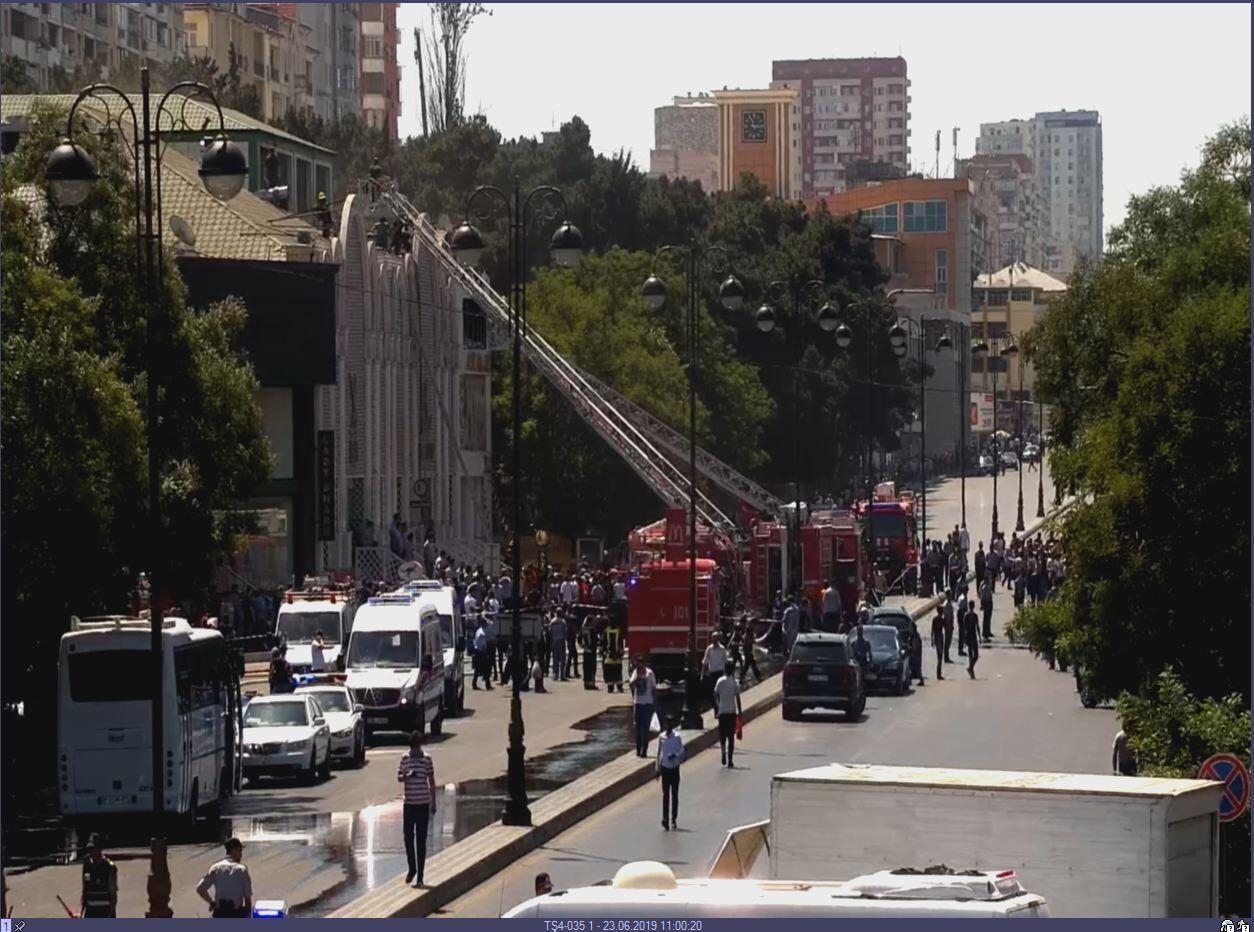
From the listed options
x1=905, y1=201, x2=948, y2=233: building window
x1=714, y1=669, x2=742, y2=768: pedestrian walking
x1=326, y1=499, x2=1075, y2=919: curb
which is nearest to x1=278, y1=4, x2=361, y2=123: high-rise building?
x1=905, y1=201, x2=948, y2=233: building window

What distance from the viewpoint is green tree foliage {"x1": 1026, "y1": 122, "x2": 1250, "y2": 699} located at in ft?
106

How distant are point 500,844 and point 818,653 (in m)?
16.5

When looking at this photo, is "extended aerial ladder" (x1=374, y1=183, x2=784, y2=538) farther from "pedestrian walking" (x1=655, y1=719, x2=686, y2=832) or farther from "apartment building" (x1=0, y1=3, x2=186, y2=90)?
"pedestrian walking" (x1=655, y1=719, x2=686, y2=832)

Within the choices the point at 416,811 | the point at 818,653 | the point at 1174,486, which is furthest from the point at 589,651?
the point at 416,811

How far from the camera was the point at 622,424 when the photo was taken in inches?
2704

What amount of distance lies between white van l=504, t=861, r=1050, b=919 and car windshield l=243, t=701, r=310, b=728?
2063 centimetres

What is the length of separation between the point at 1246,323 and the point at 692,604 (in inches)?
575

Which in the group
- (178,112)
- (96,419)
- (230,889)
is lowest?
(230,889)

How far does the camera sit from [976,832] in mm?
17547

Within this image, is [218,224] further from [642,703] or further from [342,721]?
[642,703]

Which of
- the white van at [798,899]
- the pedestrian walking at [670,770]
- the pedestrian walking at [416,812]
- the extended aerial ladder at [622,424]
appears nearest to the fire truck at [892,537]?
the extended aerial ladder at [622,424]

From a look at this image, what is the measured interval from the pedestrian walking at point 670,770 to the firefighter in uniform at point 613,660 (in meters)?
17.3

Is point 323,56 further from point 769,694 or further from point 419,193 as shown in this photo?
point 769,694

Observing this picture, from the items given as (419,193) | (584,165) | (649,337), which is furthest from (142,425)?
(584,165)
